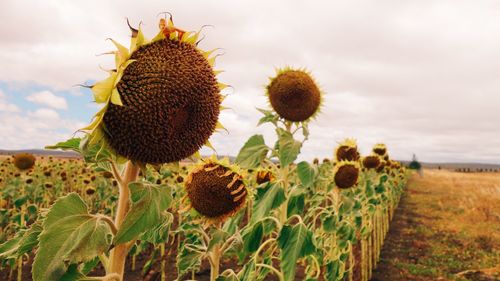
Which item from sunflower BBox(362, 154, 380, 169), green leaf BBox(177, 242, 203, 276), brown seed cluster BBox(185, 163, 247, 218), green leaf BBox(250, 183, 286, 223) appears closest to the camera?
brown seed cluster BBox(185, 163, 247, 218)

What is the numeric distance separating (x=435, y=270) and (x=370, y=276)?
7.29ft

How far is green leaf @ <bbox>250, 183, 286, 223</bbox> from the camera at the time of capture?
3.18 m

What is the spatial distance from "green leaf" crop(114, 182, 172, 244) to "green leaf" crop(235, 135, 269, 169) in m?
2.11

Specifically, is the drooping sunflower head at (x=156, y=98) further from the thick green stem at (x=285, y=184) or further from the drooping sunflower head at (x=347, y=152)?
the drooping sunflower head at (x=347, y=152)

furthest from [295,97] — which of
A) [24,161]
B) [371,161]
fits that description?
[24,161]

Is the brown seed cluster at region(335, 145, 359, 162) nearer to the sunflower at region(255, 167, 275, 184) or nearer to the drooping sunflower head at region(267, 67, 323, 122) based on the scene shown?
the drooping sunflower head at region(267, 67, 323, 122)

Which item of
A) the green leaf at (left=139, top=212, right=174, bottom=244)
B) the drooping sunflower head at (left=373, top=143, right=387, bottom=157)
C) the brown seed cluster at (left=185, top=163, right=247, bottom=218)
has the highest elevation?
the drooping sunflower head at (left=373, top=143, right=387, bottom=157)

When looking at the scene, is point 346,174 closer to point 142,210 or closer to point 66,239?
point 142,210

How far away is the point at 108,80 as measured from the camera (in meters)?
1.26

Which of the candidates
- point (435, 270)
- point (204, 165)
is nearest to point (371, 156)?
point (435, 270)

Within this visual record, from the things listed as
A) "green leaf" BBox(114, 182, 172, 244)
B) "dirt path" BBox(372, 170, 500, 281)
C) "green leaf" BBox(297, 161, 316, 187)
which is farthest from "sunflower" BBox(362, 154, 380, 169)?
"green leaf" BBox(114, 182, 172, 244)

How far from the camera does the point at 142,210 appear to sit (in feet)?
4.37

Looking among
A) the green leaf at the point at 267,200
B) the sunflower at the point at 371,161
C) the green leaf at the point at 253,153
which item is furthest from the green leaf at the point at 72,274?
the sunflower at the point at 371,161

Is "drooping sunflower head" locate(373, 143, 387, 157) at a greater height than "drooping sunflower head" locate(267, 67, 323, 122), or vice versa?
"drooping sunflower head" locate(267, 67, 323, 122)
